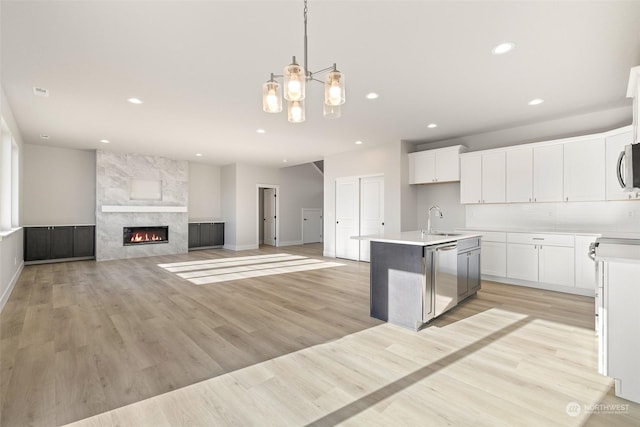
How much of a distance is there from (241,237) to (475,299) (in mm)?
6945

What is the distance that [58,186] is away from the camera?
722cm

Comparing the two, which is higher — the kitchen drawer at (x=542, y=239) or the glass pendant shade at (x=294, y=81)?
the glass pendant shade at (x=294, y=81)

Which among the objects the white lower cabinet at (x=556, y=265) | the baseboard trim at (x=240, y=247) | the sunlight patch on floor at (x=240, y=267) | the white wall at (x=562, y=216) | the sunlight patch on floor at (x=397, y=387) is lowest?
the sunlight patch on floor at (x=397, y=387)

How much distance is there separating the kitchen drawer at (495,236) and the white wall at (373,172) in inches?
62.3

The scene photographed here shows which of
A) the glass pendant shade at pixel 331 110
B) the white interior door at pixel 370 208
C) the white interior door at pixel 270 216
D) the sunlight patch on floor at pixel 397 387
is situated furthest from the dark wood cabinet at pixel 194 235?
the glass pendant shade at pixel 331 110

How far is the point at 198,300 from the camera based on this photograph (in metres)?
3.99

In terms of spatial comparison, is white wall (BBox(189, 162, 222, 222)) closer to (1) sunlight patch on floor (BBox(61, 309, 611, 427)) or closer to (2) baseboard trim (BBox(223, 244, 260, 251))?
(2) baseboard trim (BBox(223, 244, 260, 251))

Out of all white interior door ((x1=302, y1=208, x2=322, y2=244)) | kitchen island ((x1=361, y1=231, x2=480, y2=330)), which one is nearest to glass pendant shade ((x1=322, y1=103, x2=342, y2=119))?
kitchen island ((x1=361, y1=231, x2=480, y2=330))

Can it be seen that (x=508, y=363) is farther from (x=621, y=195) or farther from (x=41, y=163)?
(x=41, y=163)

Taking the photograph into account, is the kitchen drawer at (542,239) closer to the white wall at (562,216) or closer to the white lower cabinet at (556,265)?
the white lower cabinet at (556,265)

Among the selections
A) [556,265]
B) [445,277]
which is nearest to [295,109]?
[445,277]

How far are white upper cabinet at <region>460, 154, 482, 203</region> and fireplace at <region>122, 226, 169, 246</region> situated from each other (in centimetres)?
762

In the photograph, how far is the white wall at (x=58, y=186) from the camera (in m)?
6.85

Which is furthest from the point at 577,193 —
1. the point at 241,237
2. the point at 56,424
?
the point at 241,237
